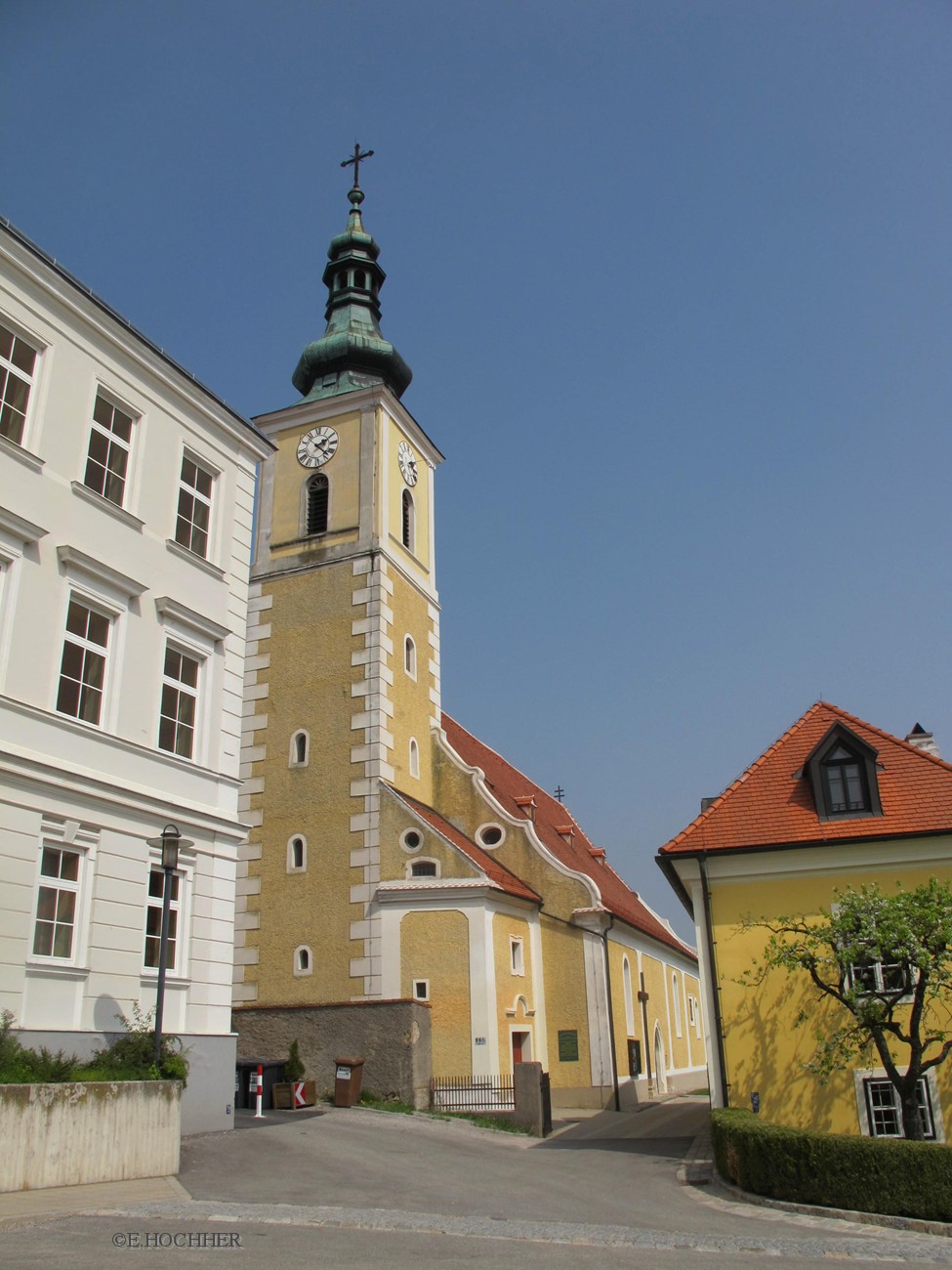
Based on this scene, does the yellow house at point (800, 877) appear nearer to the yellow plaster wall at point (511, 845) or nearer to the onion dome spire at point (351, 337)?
the yellow plaster wall at point (511, 845)

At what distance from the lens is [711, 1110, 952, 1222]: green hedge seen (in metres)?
11.8

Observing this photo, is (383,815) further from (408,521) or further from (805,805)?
(805,805)

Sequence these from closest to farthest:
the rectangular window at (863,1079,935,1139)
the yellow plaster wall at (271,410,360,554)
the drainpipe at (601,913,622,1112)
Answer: the rectangular window at (863,1079,935,1139) < the drainpipe at (601,913,622,1112) < the yellow plaster wall at (271,410,360,554)

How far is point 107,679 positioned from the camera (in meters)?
16.2

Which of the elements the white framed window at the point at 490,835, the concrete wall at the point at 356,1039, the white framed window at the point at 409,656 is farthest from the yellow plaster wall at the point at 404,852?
the white framed window at the point at 409,656

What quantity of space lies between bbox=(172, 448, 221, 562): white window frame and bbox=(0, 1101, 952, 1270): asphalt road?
921cm

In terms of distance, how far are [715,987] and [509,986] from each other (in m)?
9.23

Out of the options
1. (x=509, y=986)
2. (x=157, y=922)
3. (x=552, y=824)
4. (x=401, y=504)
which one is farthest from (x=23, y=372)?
(x=552, y=824)

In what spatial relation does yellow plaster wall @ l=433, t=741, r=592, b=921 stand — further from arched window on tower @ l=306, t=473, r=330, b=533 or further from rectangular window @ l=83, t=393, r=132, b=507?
rectangular window @ l=83, t=393, r=132, b=507

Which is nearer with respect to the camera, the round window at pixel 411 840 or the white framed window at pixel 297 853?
the round window at pixel 411 840

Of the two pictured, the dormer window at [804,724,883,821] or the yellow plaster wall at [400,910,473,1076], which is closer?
the dormer window at [804,724,883,821]

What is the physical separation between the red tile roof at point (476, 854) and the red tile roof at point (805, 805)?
8.11 meters

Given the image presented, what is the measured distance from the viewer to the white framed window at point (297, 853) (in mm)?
28016
